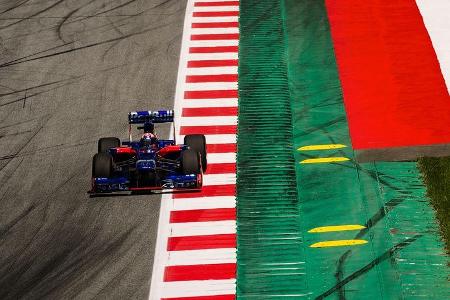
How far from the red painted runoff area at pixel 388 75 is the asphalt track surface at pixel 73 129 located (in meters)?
5.25

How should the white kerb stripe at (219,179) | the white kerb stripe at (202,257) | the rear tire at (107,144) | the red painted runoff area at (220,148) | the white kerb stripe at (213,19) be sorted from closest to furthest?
the white kerb stripe at (202,257)
the rear tire at (107,144)
the white kerb stripe at (219,179)
the red painted runoff area at (220,148)
the white kerb stripe at (213,19)

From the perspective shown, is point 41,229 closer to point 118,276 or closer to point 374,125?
point 118,276

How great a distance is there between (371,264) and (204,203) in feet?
14.0

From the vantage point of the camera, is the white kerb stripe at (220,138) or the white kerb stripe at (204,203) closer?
the white kerb stripe at (204,203)

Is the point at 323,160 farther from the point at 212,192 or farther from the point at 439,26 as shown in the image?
the point at 439,26

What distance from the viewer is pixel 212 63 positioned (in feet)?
68.4

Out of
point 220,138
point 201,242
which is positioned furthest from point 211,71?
point 201,242

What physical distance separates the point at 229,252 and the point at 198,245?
0.74m

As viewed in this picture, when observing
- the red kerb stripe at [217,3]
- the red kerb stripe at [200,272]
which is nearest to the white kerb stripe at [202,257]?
the red kerb stripe at [200,272]

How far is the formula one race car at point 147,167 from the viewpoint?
1545 centimetres

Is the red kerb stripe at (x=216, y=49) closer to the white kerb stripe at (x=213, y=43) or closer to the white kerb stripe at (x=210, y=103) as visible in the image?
the white kerb stripe at (x=213, y=43)

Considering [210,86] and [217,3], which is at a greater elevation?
[217,3]

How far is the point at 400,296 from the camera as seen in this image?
13703 millimetres

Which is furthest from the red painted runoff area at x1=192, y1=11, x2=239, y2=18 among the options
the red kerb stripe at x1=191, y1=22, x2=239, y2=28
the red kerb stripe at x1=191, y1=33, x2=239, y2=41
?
the red kerb stripe at x1=191, y1=33, x2=239, y2=41
